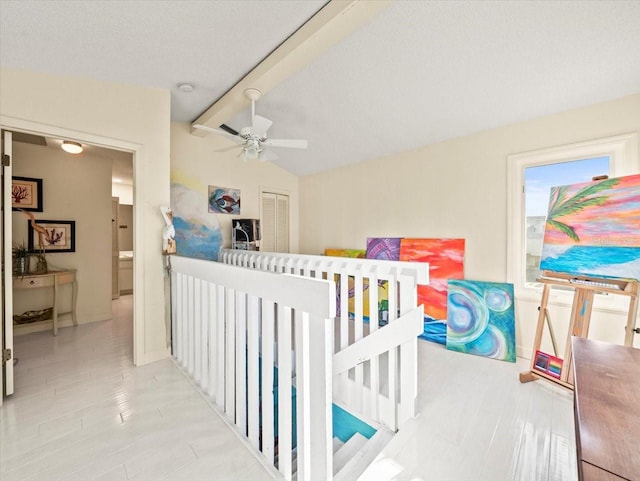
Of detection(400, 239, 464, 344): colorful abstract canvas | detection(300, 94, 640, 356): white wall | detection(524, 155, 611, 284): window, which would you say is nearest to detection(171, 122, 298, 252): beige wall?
detection(300, 94, 640, 356): white wall

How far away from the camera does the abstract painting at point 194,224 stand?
3.84 m

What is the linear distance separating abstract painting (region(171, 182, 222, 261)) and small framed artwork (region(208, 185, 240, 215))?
10 cm

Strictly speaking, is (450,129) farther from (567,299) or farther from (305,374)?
(305,374)

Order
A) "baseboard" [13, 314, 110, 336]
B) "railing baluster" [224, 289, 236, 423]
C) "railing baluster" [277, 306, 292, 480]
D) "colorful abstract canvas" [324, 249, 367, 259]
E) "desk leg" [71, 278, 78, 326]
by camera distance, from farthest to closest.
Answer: "colorful abstract canvas" [324, 249, 367, 259], "desk leg" [71, 278, 78, 326], "baseboard" [13, 314, 110, 336], "railing baluster" [224, 289, 236, 423], "railing baluster" [277, 306, 292, 480]

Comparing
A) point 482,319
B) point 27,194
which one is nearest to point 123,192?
point 27,194

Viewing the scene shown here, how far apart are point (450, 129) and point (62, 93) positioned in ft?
12.0

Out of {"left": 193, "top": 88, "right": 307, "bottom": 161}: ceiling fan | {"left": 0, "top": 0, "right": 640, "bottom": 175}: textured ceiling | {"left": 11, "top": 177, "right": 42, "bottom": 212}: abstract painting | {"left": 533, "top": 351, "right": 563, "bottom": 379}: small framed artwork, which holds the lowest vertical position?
{"left": 533, "top": 351, "right": 563, "bottom": 379}: small framed artwork

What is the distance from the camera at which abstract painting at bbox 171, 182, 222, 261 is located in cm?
384

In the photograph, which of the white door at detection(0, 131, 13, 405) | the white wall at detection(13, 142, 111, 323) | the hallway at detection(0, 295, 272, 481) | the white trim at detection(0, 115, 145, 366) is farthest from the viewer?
the white wall at detection(13, 142, 111, 323)

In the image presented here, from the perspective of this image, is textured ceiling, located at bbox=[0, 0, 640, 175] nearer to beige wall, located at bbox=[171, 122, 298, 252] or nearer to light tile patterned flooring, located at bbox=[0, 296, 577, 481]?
beige wall, located at bbox=[171, 122, 298, 252]

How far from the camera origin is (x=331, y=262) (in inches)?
91.2

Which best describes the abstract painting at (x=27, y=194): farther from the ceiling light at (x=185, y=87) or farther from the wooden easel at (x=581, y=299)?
the wooden easel at (x=581, y=299)

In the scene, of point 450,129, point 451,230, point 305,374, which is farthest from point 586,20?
point 305,374

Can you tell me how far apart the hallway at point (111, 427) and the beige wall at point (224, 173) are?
2324mm
